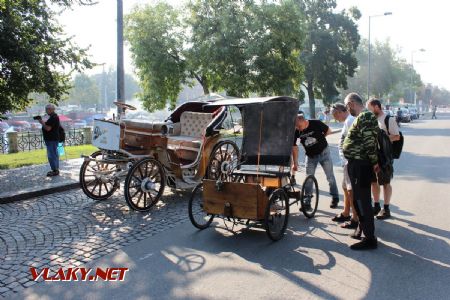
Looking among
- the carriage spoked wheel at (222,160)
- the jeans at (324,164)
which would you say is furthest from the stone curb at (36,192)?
the jeans at (324,164)

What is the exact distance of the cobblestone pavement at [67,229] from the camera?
5262 millimetres

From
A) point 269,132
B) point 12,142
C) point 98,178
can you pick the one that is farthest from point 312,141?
point 12,142

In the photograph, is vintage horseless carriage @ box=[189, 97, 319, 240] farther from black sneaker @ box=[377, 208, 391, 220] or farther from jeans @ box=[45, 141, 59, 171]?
jeans @ box=[45, 141, 59, 171]

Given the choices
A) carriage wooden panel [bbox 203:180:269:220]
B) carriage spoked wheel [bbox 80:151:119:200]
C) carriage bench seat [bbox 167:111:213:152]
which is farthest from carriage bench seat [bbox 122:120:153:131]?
carriage wooden panel [bbox 203:180:269:220]

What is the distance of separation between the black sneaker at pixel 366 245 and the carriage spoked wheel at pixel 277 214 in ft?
3.18

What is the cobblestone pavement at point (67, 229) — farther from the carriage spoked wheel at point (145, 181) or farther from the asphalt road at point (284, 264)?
the asphalt road at point (284, 264)

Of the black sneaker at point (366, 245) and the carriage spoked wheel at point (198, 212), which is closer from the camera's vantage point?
the black sneaker at point (366, 245)

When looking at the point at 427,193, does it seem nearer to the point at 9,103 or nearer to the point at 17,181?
the point at 17,181

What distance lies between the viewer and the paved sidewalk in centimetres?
892

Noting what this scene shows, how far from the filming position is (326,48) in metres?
→ 35.2

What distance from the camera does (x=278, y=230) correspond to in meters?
6.20

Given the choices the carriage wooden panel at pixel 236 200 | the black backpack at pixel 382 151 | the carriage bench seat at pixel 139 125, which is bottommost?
the carriage wooden panel at pixel 236 200

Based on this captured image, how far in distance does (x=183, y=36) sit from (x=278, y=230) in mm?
17498

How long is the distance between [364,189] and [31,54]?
992 centimetres
